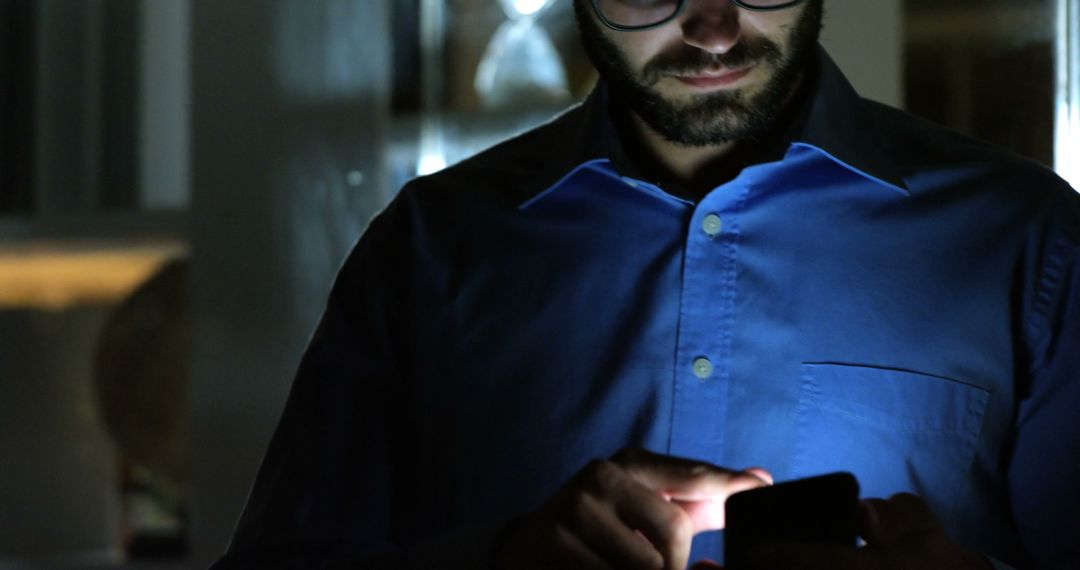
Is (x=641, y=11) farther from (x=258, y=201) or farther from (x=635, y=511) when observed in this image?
(x=258, y=201)

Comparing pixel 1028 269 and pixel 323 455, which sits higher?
pixel 1028 269

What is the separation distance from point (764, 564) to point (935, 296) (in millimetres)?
322

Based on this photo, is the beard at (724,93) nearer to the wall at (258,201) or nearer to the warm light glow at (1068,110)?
the warm light glow at (1068,110)

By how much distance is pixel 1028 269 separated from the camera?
936mm

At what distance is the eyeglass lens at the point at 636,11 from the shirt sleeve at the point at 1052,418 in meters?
0.31

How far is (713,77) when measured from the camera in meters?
0.97

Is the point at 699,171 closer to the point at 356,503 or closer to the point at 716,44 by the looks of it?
the point at 716,44

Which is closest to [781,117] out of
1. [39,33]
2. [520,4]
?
[520,4]

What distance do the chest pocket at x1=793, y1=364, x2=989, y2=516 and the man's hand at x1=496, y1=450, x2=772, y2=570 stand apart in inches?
8.0

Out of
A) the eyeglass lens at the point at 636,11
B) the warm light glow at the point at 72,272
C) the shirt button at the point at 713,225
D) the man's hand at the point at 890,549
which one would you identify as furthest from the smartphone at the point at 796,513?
the warm light glow at the point at 72,272

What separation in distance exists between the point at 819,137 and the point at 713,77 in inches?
3.6

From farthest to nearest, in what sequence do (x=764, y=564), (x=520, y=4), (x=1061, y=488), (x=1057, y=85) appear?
(x=520, y=4)
(x=1057, y=85)
(x=1061, y=488)
(x=764, y=564)

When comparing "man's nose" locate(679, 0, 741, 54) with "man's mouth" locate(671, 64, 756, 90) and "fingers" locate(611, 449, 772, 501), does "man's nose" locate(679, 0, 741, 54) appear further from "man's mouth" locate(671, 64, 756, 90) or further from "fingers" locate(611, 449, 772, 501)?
"fingers" locate(611, 449, 772, 501)

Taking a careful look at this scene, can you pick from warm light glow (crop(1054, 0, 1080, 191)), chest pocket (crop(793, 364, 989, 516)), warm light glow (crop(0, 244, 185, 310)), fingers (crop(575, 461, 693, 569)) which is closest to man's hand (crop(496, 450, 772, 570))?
fingers (crop(575, 461, 693, 569))
